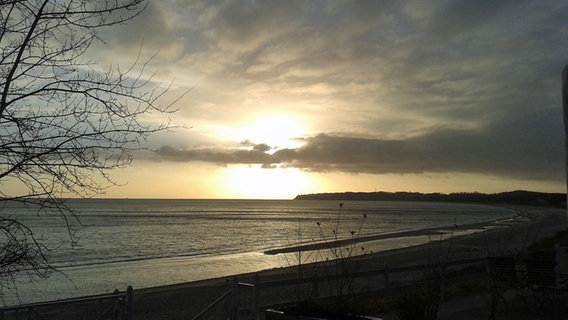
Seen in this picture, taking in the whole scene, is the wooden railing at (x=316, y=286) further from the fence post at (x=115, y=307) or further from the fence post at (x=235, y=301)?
the fence post at (x=115, y=307)

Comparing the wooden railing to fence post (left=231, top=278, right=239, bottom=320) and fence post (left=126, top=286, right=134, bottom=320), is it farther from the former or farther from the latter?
fence post (left=126, top=286, right=134, bottom=320)

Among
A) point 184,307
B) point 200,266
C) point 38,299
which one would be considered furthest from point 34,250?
point 200,266

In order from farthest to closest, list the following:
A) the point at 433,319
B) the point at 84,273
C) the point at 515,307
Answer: the point at 84,273, the point at 515,307, the point at 433,319

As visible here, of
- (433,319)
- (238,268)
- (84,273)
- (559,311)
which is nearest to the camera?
(433,319)

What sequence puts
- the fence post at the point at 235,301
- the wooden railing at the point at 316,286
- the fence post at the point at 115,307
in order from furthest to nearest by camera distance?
the wooden railing at the point at 316,286 < the fence post at the point at 235,301 < the fence post at the point at 115,307

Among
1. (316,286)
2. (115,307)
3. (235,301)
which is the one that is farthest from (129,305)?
(316,286)

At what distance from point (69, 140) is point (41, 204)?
0.48 metres

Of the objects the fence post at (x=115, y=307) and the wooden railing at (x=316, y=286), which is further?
the wooden railing at (x=316, y=286)

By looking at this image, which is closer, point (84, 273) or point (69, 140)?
point (69, 140)

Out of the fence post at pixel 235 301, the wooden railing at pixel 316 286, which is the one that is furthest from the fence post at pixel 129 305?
the fence post at pixel 235 301

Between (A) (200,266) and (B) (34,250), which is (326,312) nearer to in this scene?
(B) (34,250)

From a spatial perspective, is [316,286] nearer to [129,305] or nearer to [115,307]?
[129,305]

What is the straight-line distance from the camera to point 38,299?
2178 cm

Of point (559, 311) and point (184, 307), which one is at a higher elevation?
point (559, 311)
